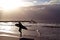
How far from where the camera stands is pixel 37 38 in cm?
199

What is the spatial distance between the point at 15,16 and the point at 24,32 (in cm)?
27

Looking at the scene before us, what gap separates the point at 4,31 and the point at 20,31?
0.84ft

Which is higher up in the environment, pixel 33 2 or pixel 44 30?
pixel 33 2

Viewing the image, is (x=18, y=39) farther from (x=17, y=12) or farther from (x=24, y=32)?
(x=17, y=12)

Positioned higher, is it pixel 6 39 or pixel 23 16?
pixel 23 16

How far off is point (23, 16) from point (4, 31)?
1.02ft

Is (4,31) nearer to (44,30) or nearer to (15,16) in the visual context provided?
(15,16)

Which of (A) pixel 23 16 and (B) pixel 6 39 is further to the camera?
(A) pixel 23 16

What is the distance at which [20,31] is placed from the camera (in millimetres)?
2039

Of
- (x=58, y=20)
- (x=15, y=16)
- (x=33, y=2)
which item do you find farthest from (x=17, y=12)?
(x=58, y=20)

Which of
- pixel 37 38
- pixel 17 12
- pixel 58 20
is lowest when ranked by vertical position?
pixel 37 38

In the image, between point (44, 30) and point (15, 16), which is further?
point (15, 16)

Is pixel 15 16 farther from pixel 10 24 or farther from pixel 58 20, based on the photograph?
pixel 58 20

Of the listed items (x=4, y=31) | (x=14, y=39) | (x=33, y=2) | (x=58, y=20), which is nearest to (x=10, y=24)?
(x=4, y=31)
